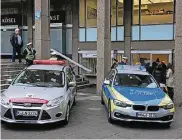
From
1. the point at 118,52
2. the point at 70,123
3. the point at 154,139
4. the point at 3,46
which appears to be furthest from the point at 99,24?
the point at 3,46

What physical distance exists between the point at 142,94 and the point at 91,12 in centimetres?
1335

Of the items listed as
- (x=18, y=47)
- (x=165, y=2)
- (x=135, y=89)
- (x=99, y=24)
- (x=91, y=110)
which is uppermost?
(x=165, y=2)

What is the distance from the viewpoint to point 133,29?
795 inches

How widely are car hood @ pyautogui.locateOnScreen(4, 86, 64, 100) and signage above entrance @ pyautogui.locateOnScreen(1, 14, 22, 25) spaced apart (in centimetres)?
1560

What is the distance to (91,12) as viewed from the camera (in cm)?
2166

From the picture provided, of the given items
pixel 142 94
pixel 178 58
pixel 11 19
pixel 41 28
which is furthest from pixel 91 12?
pixel 142 94

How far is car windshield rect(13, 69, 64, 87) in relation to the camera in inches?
370

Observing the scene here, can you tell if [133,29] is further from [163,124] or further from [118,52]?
[163,124]

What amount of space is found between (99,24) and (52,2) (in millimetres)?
8432

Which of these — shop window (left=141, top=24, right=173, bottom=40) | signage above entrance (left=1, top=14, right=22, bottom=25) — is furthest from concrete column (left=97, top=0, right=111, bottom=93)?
signage above entrance (left=1, top=14, right=22, bottom=25)

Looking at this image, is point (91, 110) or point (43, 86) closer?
point (43, 86)

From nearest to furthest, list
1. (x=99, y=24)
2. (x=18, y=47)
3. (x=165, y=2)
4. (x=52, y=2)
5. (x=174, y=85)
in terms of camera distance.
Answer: (x=174, y=85)
(x=99, y=24)
(x=18, y=47)
(x=165, y=2)
(x=52, y=2)

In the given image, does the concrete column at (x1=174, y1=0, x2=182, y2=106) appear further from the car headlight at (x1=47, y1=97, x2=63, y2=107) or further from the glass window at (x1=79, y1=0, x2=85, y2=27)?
the glass window at (x1=79, y1=0, x2=85, y2=27)

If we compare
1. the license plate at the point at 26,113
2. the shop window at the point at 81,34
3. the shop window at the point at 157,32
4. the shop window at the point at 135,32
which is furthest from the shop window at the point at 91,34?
the license plate at the point at 26,113
